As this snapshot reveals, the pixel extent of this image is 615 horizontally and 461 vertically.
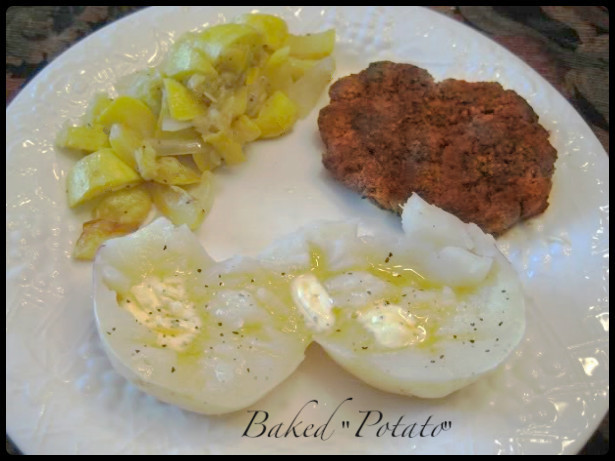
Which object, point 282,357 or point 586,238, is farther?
point 586,238

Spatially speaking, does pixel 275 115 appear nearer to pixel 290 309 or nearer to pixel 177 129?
pixel 177 129

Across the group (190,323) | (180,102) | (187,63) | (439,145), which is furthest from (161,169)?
(439,145)

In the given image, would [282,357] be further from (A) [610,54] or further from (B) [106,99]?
(A) [610,54]

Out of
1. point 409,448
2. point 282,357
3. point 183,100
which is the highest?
point 183,100

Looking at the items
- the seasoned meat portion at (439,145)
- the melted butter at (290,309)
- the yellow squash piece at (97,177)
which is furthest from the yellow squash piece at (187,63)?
the melted butter at (290,309)

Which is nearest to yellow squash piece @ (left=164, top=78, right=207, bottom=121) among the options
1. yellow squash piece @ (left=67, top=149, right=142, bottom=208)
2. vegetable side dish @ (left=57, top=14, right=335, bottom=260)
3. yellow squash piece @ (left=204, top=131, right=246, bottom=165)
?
vegetable side dish @ (left=57, top=14, right=335, bottom=260)

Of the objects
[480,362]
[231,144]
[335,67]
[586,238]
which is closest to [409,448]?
[480,362]

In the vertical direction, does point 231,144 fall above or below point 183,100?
below
